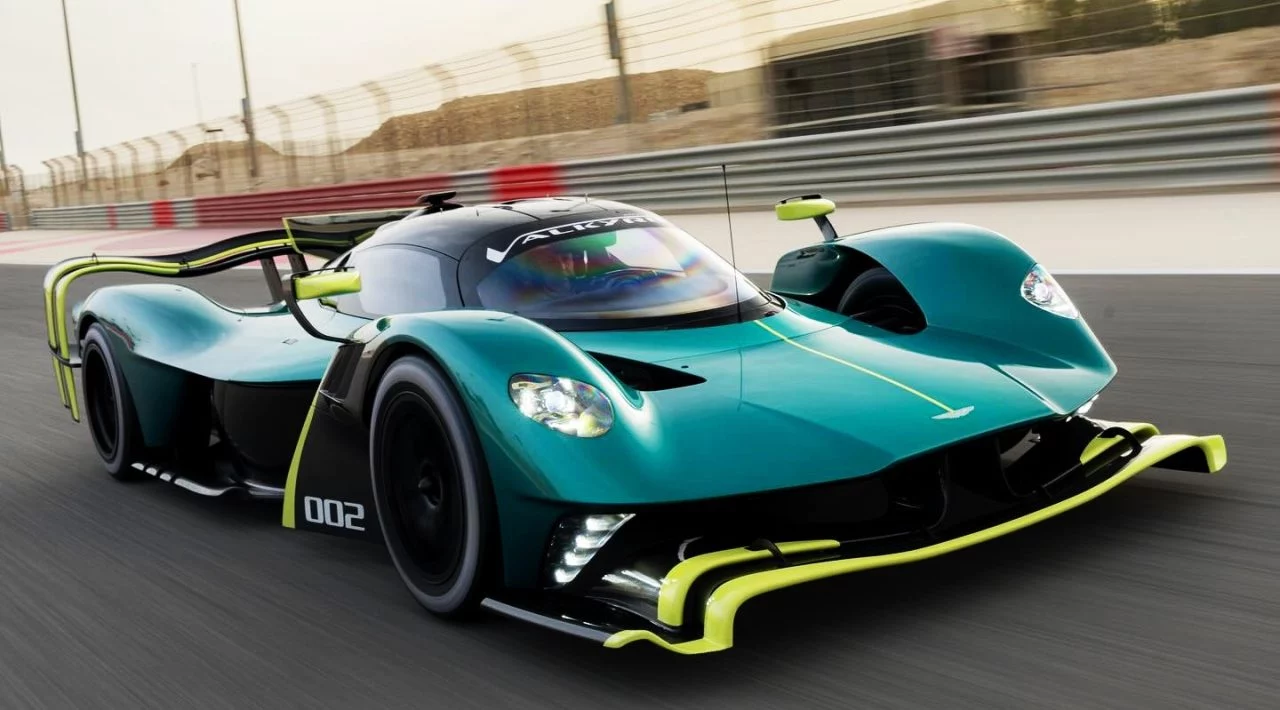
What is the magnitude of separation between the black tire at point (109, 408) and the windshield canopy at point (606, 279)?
6.16ft

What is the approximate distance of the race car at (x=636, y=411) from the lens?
3041 mm

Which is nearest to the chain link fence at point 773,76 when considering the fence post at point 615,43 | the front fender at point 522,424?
the fence post at point 615,43

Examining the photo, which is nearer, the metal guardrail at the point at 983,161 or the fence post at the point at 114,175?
the metal guardrail at the point at 983,161

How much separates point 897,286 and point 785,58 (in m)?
10.6

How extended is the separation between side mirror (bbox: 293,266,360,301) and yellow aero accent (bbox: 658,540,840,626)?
62.9 inches

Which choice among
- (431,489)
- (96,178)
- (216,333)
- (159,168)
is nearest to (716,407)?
(431,489)

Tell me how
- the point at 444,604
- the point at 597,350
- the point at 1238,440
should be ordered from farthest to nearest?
the point at 1238,440 → the point at 597,350 → the point at 444,604

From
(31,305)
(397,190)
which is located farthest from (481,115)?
(31,305)

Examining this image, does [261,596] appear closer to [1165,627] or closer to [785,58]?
[1165,627]

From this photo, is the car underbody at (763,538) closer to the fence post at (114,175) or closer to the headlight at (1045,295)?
the headlight at (1045,295)

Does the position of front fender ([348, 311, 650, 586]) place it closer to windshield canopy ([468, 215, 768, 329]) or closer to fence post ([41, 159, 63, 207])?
windshield canopy ([468, 215, 768, 329])

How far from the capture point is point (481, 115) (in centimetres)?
2127

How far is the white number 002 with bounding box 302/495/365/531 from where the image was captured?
375 centimetres

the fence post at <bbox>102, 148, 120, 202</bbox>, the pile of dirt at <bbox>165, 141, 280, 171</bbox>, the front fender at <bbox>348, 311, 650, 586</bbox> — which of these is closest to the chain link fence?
the pile of dirt at <bbox>165, 141, 280, 171</bbox>
